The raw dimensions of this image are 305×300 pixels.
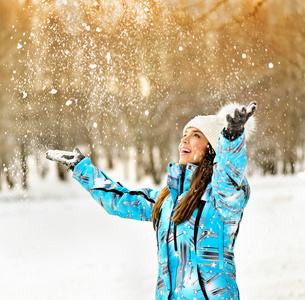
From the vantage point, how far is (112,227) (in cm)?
652

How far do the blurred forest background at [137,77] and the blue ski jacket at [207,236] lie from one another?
7.03 meters

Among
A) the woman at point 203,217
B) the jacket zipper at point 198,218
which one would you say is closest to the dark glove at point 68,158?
the woman at point 203,217

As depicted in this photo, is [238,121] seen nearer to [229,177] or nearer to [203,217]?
[229,177]

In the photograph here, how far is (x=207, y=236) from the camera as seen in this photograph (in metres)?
1.42

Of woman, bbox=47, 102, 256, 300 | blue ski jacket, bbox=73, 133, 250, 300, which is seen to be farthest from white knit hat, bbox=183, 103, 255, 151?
blue ski jacket, bbox=73, 133, 250, 300

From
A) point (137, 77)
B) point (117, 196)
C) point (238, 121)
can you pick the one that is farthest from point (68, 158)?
point (137, 77)

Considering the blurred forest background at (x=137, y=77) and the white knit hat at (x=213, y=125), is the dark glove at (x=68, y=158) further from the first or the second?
the blurred forest background at (x=137, y=77)

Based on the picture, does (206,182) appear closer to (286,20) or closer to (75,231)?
(75,231)

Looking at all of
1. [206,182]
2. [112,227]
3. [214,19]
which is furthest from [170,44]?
[206,182]

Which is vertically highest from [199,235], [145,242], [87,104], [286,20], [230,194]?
[286,20]

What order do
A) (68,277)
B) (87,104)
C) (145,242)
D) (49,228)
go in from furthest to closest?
(87,104), (49,228), (145,242), (68,277)

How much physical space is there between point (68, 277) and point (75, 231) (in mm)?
2173

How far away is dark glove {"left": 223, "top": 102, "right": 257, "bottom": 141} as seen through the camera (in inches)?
48.6

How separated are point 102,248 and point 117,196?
146 inches
